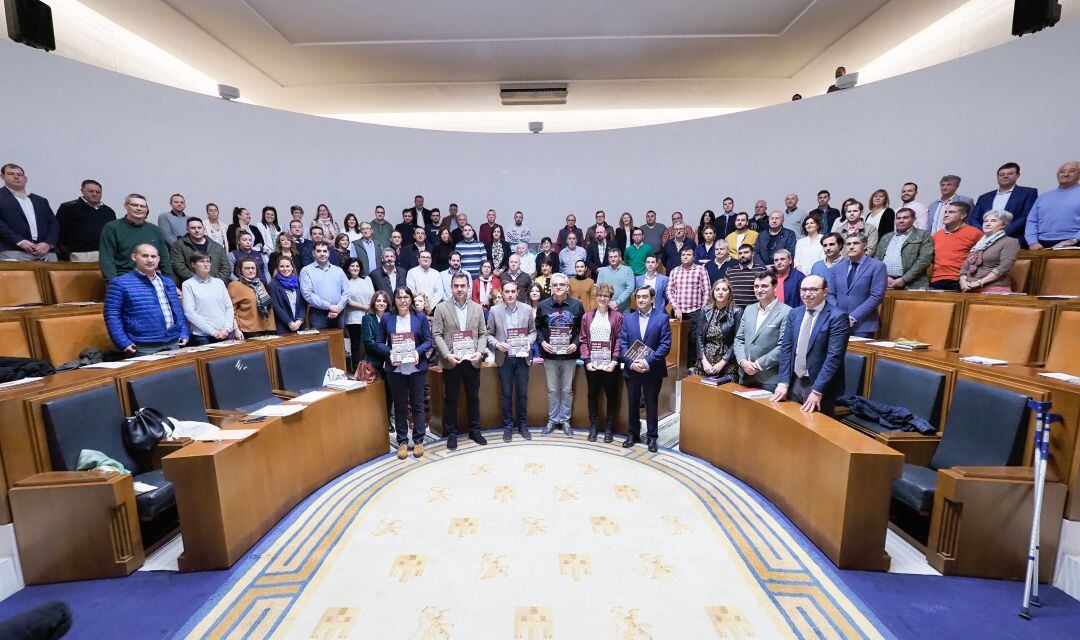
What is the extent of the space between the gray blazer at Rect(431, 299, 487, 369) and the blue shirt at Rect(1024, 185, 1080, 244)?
18.0 ft

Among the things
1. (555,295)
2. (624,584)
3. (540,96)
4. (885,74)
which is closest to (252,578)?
(624,584)

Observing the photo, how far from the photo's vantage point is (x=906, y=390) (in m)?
3.06

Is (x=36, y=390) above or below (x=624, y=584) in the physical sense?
above

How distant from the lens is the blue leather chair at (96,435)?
2314 millimetres

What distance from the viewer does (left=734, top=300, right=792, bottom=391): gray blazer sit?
340cm

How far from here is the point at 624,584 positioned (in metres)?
2.22

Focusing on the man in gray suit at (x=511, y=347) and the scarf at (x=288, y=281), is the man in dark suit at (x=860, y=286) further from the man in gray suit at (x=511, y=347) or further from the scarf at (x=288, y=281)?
the scarf at (x=288, y=281)

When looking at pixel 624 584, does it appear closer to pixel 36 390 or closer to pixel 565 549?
pixel 565 549

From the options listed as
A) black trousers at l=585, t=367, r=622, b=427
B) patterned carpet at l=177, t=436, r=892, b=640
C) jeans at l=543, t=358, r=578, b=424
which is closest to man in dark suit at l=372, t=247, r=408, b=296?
jeans at l=543, t=358, r=578, b=424

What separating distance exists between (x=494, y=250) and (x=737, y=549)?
18.6 ft

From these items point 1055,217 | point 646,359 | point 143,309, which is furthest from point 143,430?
point 1055,217

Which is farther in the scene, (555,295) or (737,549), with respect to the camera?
(555,295)

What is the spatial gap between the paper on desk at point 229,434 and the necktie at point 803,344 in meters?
3.67

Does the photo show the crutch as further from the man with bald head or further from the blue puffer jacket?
the blue puffer jacket
